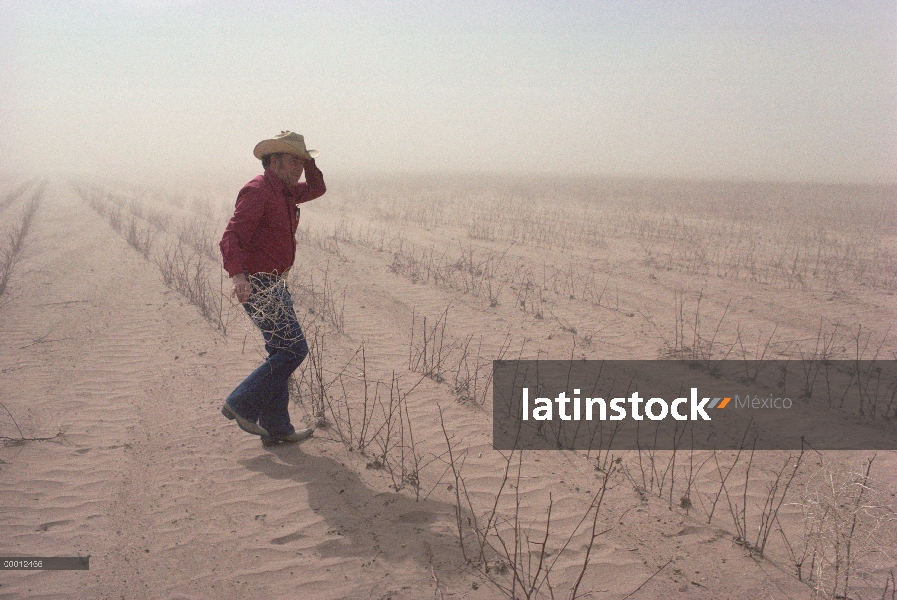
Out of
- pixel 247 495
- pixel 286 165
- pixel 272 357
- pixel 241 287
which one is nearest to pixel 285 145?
pixel 286 165

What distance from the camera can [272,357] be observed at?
354 centimetres

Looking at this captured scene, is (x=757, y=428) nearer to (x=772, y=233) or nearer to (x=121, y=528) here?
(x=121, y=528)

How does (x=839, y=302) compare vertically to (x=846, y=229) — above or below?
below

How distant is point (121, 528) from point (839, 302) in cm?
919

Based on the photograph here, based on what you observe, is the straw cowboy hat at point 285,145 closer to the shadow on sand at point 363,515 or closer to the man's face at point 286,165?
the man's face at point 286,165

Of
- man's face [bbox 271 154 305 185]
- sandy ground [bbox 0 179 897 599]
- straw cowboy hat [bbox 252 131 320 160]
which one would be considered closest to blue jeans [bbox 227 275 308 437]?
sandy ground [bbox 0 179 897 599]

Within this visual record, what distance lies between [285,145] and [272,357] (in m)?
1.33

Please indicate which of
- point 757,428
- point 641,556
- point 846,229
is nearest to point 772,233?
point 846,229

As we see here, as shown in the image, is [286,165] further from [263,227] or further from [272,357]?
[272,357]

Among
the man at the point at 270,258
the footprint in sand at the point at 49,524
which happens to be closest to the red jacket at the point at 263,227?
the man at the point at 270,258

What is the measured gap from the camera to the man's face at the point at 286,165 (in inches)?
137

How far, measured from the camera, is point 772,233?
594 inches

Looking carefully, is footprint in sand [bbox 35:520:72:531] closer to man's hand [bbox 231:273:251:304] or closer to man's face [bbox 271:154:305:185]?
man's hand [bbox 231:273:251:304]

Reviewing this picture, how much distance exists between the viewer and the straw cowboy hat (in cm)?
338
